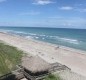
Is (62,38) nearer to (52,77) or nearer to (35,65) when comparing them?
(52,77)

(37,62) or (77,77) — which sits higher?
(37,62)

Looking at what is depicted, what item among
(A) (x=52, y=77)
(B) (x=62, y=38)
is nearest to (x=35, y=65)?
(A) (x=52, y=77)

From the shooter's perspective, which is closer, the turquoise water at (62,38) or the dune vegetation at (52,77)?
the dune vegetation at (52,77)

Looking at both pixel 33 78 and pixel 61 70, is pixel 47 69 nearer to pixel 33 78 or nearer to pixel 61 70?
pixel 33 78

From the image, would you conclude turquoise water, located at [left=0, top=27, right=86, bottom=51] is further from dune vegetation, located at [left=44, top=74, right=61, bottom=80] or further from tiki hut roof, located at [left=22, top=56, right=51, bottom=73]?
tiki hut roof, located at [left=22, top=56, right=51, bottom=73]

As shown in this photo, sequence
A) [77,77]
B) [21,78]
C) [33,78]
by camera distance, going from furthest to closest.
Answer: [77,77] < [21,78] < [33,78]

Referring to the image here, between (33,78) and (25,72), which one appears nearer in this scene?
(33,78)

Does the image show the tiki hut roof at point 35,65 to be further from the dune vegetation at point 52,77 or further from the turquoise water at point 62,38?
the turquoise water at point 62,38

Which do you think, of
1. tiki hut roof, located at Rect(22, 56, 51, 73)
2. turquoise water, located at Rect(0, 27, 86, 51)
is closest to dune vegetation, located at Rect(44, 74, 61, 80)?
tiki hut roof, located at Rect(22, 56, 51, 73)

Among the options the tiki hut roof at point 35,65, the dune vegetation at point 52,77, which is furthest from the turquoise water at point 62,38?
the tiki hut roof at point 35,65

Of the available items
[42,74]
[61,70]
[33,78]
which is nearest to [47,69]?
[42,74]

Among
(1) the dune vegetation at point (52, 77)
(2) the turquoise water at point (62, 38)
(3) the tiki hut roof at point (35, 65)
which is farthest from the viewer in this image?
(2) the turquoise water at point (62, 38)
